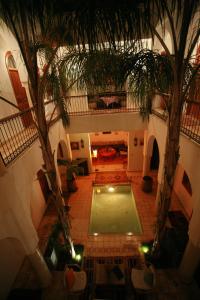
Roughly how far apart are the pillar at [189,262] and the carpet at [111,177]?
5.61 meters

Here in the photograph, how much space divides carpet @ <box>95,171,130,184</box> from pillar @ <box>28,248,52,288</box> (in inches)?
225

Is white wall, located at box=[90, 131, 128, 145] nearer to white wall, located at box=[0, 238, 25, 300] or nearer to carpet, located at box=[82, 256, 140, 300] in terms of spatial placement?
carpet, located at box=[82, 256, 140, 300]

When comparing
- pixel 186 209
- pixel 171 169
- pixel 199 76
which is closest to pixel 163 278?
pixel 186 209

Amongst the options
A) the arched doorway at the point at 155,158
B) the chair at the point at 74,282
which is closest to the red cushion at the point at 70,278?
the chair at the point at 74,282

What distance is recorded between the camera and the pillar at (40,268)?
445cm

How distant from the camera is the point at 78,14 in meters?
1.90

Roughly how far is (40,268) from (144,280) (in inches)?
112

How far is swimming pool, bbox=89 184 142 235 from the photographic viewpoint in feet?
23.0

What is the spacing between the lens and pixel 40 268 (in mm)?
4648

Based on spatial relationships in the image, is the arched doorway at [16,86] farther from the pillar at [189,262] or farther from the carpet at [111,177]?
the pillar at [189,262]

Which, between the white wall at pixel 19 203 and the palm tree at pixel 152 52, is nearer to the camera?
the palm tree at pixel 152 52

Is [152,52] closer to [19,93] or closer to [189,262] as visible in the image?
[189,262]

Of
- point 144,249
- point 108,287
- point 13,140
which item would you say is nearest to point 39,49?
point 13,140

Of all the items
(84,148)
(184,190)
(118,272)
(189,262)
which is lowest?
(118,272)
